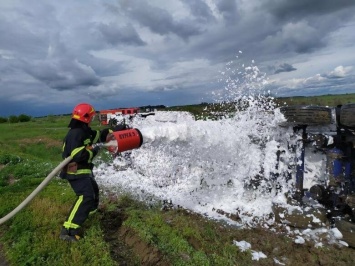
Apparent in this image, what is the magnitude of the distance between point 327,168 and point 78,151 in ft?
15.1

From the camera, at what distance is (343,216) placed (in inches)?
255

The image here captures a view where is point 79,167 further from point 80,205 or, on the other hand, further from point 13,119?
point 13,119

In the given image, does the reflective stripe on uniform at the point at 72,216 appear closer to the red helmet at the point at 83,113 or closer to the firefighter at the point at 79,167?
the firefighter at the point at 79,167

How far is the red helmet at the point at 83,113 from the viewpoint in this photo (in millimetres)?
5562

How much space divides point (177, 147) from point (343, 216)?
3840mm

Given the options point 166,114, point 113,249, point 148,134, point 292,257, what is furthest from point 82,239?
point 166,114

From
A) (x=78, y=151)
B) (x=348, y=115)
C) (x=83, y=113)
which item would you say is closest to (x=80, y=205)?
(x=78, y=151)

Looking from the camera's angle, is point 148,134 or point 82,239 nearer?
point 82,239

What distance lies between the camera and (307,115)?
676 cm

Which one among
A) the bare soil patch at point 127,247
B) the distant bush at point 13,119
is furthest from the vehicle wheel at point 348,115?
the distant bush at point 13,119

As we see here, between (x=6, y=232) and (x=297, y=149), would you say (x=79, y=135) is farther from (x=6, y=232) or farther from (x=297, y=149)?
(x=297, y=149)

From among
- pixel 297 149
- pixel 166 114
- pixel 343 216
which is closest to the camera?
pixel 343 216

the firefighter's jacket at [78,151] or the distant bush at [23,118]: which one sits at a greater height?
the firefighter's jacket at [78,151]

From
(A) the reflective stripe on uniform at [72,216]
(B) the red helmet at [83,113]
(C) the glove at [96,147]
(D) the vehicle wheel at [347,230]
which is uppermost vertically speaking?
(B) the red helmet at [83,113]
